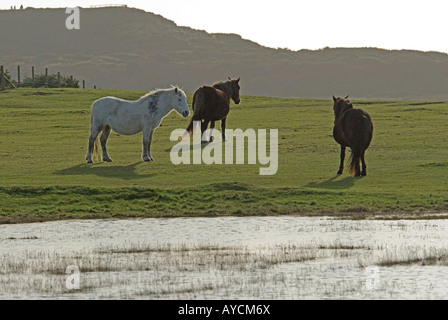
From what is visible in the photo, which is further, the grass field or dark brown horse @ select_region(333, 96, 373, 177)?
dark brown horse @ select_region(333, 96, 373, 177)

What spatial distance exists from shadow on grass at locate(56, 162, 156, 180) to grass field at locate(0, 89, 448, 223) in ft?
0.10

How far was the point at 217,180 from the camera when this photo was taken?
26172 mm

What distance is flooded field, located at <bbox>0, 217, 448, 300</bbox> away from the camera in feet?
40.8

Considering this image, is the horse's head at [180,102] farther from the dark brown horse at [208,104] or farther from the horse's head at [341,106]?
the horse's head at [341,106]

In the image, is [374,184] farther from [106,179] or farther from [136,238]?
[136,238]

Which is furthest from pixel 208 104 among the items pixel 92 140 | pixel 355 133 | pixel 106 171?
pixel 355 133

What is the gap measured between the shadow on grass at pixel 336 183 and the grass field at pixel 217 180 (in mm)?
27

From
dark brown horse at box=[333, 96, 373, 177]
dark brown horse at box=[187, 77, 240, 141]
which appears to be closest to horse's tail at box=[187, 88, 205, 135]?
dark brown horse at box=[187, 77, 240, 141]

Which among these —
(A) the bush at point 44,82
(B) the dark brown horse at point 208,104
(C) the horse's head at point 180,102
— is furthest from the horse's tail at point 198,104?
(A) the bush at point 44,82

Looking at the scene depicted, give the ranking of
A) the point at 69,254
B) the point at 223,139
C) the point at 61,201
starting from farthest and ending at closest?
the point at 223,139 → the point at 61,201 → the point at 69,254

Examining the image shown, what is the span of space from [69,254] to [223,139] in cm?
1908

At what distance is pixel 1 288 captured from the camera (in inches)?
498

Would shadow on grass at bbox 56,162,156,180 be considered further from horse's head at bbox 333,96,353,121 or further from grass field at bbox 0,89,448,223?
horse's head at bbox 333,96,353,121
